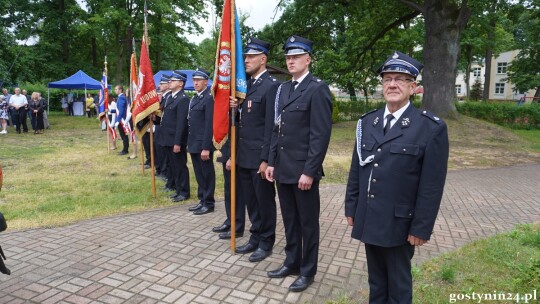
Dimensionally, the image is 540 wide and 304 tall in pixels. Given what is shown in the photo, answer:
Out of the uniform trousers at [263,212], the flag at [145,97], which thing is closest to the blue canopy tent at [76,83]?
the flag at [145,97]

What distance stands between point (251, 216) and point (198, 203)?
2.11 meters

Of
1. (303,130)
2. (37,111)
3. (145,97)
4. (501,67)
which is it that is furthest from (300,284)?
(501,67)

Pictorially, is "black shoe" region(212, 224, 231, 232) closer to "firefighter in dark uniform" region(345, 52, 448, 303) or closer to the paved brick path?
the paved brick path

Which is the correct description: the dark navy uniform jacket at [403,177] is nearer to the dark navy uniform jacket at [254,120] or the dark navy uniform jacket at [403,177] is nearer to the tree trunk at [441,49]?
the dark navy uniform jacket at [254,120]

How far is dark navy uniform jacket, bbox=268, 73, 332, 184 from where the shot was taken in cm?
363

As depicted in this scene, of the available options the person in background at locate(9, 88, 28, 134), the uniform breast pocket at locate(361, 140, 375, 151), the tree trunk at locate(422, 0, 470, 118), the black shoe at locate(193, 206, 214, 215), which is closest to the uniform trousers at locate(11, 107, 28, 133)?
the person in background at locate(9, 88, 28, 134)

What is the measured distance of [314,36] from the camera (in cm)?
1956

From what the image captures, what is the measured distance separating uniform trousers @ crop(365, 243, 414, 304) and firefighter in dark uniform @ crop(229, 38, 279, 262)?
1.67 meters

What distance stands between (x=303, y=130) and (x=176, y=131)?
3476mm

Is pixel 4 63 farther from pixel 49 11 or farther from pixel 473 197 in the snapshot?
pixel 473 197

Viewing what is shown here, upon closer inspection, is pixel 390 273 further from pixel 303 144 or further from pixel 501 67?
pixel 501 67

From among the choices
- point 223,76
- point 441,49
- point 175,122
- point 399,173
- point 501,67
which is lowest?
point 399,173

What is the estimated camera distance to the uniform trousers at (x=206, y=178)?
6162 millimetres

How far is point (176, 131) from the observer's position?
669 centimetres
